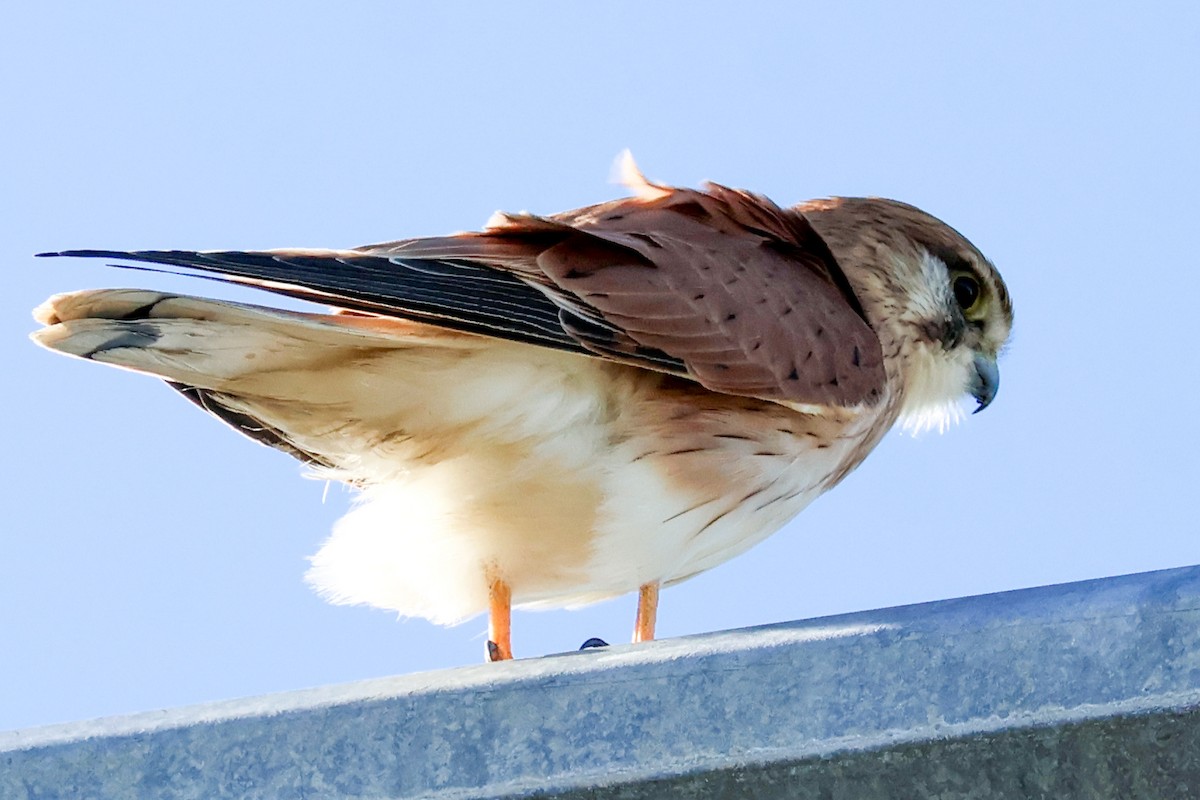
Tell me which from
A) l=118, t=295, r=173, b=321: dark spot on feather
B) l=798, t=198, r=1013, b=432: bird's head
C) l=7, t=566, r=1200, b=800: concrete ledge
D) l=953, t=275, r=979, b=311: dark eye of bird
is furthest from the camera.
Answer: l=953, t=275, r=979, b=311: dark eye of bird

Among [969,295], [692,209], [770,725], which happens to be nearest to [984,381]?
[969,295]

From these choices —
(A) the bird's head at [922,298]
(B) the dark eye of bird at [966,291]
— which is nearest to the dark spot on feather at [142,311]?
(A) the bird's head at [922,298]

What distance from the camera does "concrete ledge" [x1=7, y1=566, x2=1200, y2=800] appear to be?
145cm

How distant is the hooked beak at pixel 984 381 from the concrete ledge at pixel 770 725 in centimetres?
275

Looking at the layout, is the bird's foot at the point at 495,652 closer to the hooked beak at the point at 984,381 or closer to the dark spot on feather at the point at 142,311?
the dark spot on feather at the point at 142,311

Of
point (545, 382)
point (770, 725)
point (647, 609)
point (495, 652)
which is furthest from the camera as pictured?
point (647, 609)

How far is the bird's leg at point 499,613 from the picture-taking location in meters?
3.60

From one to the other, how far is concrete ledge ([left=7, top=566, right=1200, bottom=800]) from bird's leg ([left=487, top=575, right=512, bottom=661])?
6.54 ft

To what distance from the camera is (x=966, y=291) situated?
4.27 m

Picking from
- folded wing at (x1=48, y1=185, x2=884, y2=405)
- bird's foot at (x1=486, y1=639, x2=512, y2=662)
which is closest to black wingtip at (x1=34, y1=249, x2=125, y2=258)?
folded wing at (x1=48, y1=185, x2=884, y2=405)

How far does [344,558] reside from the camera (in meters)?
3.70

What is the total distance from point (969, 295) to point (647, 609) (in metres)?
1.29

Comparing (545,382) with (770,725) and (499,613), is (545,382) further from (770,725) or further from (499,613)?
(770,725)

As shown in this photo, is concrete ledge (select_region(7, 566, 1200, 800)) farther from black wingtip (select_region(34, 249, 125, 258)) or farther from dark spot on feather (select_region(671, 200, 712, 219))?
dark spot on feather (select_region(671, 200, 712, 219))
